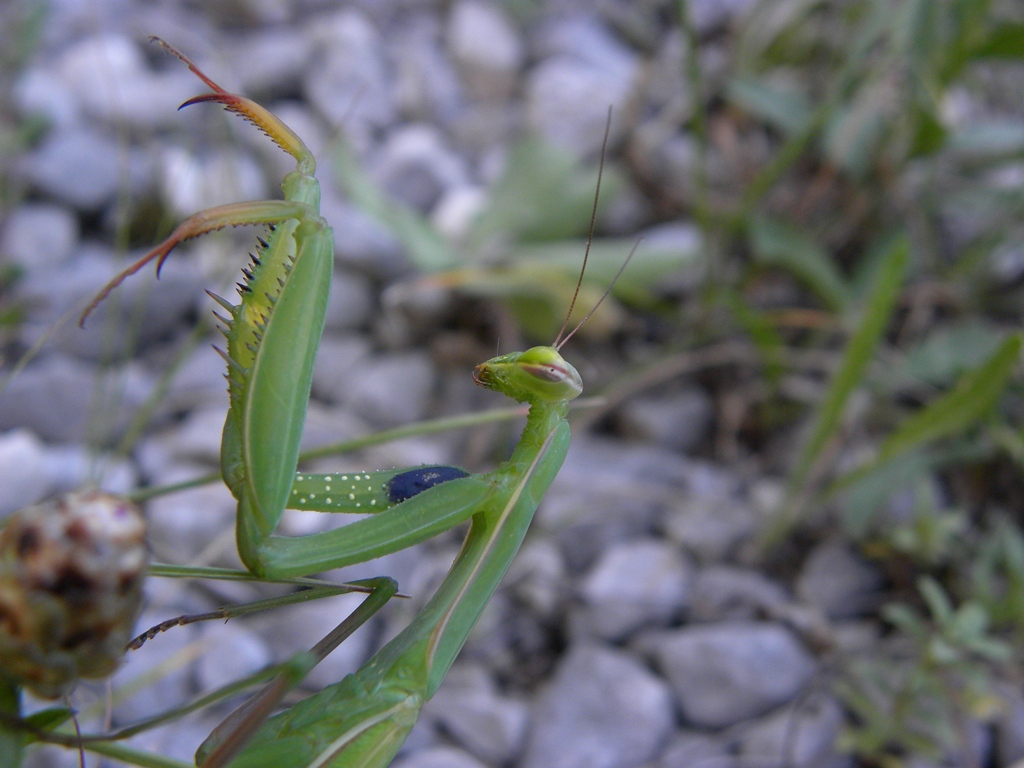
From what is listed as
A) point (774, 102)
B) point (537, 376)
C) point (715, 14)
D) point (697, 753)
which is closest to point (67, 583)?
point (537, 376)

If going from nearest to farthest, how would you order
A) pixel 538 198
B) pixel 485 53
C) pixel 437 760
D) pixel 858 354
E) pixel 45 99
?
pixel 437 760 → pixel 858 354 → pixel 538 198 → pixel 45 99 → pixel 485 53

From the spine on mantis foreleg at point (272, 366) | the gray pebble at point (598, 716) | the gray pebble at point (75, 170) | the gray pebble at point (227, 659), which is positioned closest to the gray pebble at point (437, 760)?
the gray pebble at point (598, 716)

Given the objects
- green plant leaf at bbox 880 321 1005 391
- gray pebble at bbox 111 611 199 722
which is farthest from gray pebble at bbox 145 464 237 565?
green plant leaf at bbox 880 321 1005 391

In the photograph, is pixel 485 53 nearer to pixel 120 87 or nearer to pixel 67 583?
pixel 120 87

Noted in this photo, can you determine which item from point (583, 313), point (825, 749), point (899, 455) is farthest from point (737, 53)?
point (825, 749)

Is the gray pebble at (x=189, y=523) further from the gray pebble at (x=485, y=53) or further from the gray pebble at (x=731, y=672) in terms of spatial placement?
the gray pebble at (x=485, y=53)

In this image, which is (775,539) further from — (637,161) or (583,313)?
(637,161)

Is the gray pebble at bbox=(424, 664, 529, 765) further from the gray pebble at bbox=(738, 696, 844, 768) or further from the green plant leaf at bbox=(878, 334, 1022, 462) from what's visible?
the green plant leaf at bbox=(878, 334, 1022, 462)
